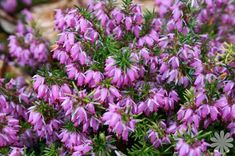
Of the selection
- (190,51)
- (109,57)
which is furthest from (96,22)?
(190,51)

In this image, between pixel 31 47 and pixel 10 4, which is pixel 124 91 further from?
pixel 10 4

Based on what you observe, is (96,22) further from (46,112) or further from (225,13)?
(225,13)

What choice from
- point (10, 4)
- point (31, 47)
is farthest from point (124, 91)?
point (10, 4)

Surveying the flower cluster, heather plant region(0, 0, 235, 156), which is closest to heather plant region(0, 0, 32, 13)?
the flower cluster

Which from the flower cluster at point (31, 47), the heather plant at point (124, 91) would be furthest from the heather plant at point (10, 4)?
the heather plant at point (124, 91)

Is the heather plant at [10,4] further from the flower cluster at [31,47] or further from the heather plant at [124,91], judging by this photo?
the heather plant at [124,91]

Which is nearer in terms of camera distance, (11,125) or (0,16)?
(11,125)

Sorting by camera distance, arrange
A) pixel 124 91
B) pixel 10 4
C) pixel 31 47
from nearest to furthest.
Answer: pixel 124 91, pixel 31 47, pixel 10 4

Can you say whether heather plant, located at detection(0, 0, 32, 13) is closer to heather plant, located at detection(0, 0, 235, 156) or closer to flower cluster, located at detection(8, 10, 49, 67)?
flower cluster, located at detection(8, 10, 49, 67)
